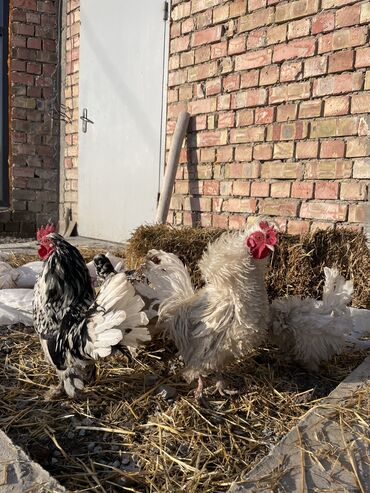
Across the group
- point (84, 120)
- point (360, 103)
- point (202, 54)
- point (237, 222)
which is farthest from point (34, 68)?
point (360, 103)

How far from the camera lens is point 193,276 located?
9.16 ft

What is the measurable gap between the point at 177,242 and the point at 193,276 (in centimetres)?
26

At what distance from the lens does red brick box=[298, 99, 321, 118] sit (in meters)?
2.96

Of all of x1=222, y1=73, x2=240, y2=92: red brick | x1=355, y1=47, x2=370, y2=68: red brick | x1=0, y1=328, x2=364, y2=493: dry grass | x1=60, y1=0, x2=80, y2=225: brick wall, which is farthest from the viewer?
x1=60, y1=0, x2=80, y2=225: brick wall

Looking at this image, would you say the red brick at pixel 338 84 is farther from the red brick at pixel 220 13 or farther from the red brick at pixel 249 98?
the red brick at pixel 220 13

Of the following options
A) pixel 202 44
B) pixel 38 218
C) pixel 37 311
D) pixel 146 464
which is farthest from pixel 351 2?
pixel 38 218

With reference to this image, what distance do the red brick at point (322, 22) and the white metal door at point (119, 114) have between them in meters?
1.68

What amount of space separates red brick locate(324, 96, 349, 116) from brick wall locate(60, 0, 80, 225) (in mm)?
3662

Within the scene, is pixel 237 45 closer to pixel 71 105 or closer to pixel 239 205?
pixel 239 205

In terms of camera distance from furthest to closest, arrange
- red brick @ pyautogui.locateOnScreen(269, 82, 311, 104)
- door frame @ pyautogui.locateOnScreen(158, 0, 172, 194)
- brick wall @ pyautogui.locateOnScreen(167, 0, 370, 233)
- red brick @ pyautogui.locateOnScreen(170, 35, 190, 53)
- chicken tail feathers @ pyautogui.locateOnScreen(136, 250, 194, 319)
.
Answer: door frame @ pyautogui.locateOnScreen(158, 0, 172, 194), red brick @ pyautogui.locateOnScreen(170, 35, 190, 53), red brick @ pyautogui.locateOnScreen(269, 82, 311, 104), brick wall @ pyautogui.locateOnScreen(167, 0, 370, 233), chicken tail feathers @ pyautogui.locateOnScreen(136, 250, 194, 319)

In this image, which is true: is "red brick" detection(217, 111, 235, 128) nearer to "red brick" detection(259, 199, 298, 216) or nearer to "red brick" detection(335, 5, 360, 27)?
"red brick" detection(259, 199, 298, 216)

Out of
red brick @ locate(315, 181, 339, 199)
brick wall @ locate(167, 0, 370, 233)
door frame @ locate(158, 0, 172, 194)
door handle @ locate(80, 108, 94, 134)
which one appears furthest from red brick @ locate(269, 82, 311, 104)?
door handle @ locate(80, 108, 94, 134)

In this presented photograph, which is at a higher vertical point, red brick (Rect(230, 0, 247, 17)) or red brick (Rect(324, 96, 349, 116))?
red brick (Rect(230, 0, 247, 17))

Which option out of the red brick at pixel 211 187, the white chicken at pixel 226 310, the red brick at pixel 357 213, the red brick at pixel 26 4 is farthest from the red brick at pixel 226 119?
the red brick at pixel 26 4
